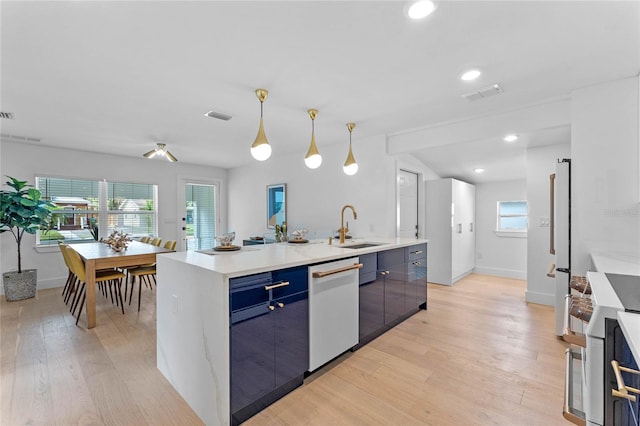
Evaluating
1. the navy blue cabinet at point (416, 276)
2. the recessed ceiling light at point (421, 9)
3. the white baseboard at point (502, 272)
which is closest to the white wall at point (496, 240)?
the white baseboard at point (502, 272)

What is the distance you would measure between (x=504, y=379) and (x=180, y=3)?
323 centimetres

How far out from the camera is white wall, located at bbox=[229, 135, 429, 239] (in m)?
4.15

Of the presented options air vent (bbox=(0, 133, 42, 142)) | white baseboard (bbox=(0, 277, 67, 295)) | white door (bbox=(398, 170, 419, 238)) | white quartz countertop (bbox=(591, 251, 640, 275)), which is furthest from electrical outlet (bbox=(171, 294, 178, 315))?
white baseboard (bbox=(0, 277, 67, 295))

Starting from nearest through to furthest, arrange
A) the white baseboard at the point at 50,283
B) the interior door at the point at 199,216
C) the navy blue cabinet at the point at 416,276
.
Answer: the navy blue cabinet at the point at 416,276 < the white baseboard at the point at 50,283 < the interior door at the point at 199,216

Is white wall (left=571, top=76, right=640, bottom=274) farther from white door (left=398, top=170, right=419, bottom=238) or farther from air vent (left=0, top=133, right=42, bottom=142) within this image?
air vent (left=0, top=133, right=42, bottom=142)

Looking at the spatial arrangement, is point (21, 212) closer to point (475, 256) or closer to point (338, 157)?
point (338, 157)

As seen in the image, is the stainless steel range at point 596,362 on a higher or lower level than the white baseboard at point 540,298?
higher

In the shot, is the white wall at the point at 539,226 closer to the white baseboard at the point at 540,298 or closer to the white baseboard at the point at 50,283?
the white baseboard at the point at 540,298

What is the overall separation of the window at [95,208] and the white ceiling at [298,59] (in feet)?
5.22

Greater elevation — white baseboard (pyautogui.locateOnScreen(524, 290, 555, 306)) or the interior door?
the interior door

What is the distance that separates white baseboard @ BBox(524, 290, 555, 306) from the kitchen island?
132 inches

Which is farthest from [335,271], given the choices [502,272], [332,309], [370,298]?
[502,272]

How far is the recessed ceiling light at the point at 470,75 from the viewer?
2318 millimetres

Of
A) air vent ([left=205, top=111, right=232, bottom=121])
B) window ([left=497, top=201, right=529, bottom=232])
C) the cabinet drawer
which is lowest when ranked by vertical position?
the cabinet drawer
